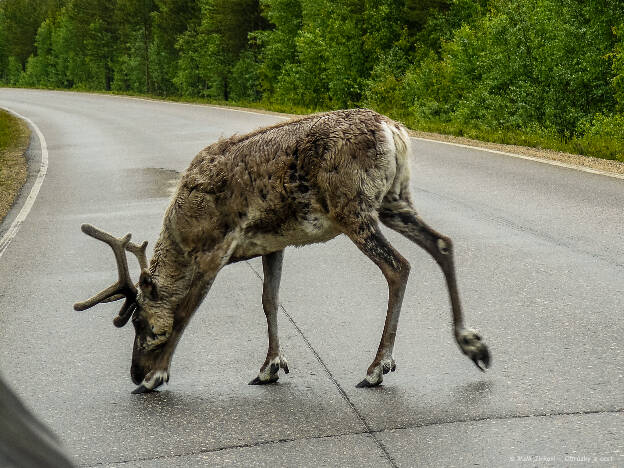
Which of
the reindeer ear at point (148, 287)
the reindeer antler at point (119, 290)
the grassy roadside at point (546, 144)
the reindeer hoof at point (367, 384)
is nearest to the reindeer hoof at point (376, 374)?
the reindeer hoof at point (367, 384)

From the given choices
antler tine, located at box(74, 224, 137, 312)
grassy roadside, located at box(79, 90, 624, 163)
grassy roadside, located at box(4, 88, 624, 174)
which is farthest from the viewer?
grassy roadside, located at box(79, 90, 624, 163)

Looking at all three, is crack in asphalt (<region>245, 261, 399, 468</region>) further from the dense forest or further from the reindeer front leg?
the dense forest

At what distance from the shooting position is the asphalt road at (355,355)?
3.96 meters

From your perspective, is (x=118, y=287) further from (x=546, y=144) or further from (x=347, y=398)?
(x=546, y=144)

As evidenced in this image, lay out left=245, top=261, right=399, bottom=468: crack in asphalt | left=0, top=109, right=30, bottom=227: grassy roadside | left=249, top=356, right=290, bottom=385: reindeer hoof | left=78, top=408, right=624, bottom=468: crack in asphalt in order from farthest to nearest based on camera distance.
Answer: left=0, top=109, right=30, bottom=227: grassy roadside
left=249, top=356, right=290, bottom=385: reindeer hoof
left=78, top=408, right=624, bottom=468: crack in asphalt
left=245, top=261, right=399, bottom=468: crack in asphalt

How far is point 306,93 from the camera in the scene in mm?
39531

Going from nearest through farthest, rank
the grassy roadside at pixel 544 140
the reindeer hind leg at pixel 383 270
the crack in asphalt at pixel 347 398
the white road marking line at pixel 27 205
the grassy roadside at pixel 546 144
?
the crack in asphalt at pixel 347 398
the reindeer hind leg at pixel 383 270
the white road marking line at pixel 27 205
the grassy roadside at pixel 546 144
the grassy roadside at pixel 544 140

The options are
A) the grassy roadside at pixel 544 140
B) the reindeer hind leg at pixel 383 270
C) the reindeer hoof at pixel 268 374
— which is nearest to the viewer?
the reindeer hind leg at pixel 383 270

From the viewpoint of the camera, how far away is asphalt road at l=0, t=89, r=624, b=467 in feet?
13.0

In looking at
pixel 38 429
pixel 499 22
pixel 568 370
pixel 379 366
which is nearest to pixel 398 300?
pixel 379 366

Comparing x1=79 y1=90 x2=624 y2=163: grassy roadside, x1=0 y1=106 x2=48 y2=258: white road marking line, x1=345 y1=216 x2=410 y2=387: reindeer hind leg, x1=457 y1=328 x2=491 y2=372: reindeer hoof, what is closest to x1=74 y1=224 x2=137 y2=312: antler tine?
x1=345 y1=216 x2=410 y2=387: reindeer hind leg

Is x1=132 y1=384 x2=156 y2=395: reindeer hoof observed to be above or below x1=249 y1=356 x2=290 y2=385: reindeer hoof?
below

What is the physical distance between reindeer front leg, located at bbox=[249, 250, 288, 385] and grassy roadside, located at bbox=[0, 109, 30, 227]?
7.57 metres

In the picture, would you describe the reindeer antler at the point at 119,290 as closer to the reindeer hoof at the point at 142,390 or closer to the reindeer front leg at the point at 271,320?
the reindeer hoof at the point at 142,390
